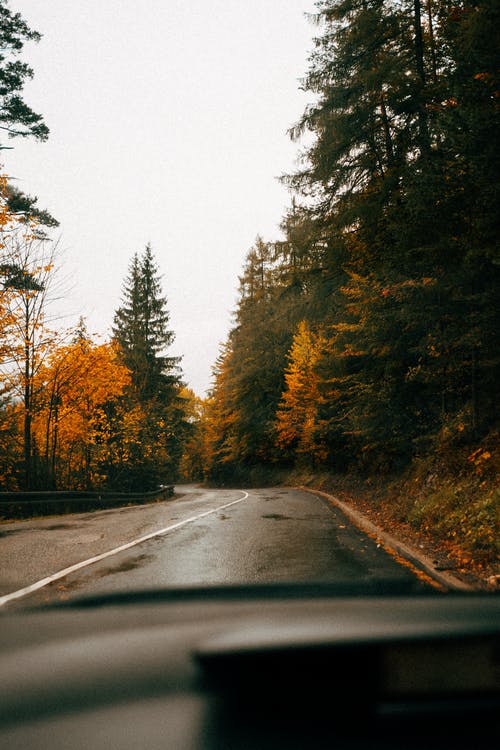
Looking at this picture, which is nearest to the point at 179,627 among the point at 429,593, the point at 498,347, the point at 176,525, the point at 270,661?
the point at 270,661

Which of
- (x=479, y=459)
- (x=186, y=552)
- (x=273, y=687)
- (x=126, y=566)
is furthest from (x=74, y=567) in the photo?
(x=479, y=459)

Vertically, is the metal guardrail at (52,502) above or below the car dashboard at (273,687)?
below

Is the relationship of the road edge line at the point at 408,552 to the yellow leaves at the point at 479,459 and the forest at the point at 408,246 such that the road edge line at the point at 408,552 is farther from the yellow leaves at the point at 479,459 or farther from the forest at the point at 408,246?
the yellow leaves at the point at 479,459

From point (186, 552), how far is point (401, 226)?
8.28 metres

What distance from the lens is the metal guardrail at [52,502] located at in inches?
636

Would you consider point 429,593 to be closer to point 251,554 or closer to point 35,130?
point 251,554

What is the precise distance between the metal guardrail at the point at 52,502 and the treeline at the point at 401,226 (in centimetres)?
928

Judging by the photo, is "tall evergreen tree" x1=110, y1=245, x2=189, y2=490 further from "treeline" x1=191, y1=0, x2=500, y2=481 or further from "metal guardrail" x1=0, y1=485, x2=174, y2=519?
"treeline" x1=191, y1=0, x2=500, y2=481

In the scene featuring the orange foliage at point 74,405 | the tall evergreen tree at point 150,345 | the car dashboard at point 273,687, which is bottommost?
the car dashboard at point 273,687

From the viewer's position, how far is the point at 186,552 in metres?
8.85

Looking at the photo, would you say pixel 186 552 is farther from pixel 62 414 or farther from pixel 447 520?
pixel 62 414

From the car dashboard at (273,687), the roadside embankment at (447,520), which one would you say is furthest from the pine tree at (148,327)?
the car dashboard at (273,687)

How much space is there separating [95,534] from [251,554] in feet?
14.1

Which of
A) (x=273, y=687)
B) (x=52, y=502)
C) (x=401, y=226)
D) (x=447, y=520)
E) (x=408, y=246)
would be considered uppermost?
(x=401, y=226)
